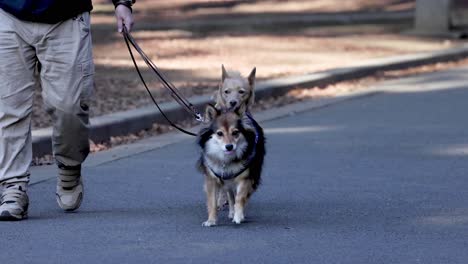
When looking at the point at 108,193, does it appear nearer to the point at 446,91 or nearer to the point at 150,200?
the point at 150,200

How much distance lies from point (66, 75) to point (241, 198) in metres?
1.27

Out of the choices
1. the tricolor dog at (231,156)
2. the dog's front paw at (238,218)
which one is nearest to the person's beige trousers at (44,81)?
the tricolor dog at (231,156)

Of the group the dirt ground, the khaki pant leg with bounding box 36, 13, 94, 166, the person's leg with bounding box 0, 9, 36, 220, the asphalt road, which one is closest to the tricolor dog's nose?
the asphalt road

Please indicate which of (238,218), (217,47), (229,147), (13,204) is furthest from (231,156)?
(217,47)

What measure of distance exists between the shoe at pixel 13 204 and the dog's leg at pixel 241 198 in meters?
1.26

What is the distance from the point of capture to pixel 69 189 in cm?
793

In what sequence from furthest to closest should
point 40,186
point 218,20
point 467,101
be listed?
point 218,20 < point 467,101 < point 40,186

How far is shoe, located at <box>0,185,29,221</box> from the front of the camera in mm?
7523

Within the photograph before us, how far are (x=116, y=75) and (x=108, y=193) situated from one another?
792 cm

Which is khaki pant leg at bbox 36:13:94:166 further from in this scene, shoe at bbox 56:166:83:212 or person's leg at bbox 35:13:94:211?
shoe at bbox 56:166:83:212

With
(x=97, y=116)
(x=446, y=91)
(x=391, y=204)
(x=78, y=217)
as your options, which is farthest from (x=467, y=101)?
(x=78, y=217)

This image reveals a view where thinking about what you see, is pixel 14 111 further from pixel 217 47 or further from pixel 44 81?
pixel 217 47

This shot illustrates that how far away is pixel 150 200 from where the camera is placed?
8.53 m

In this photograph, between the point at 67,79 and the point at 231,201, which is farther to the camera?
the point at 231,201
